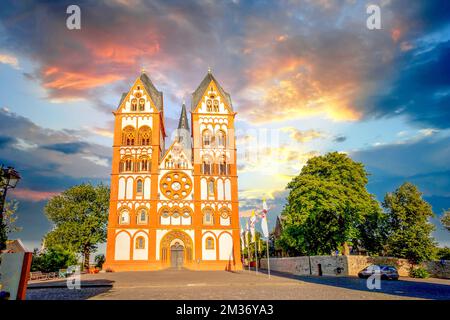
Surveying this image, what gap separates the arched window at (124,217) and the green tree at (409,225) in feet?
100.0

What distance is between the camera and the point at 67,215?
50.0 metres

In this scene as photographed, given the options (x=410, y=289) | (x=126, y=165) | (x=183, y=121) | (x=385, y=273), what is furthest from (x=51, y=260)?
(x=410, y=289)

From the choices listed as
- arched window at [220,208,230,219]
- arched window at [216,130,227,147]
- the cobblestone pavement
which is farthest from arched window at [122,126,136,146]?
the cobblestone pavement

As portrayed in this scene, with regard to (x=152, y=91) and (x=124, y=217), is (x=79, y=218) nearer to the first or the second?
(x=124, y=217)

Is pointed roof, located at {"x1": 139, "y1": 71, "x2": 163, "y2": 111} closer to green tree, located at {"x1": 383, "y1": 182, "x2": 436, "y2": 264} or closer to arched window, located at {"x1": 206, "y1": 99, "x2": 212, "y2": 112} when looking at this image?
arched window, located at {"x1": 206, "y1": 99, "x2": 212, "y2": 112}

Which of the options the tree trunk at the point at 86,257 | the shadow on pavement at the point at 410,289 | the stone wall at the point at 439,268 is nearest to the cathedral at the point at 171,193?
the tree trunk at the point at 86,257

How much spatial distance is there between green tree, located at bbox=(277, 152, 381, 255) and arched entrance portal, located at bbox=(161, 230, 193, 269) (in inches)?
537

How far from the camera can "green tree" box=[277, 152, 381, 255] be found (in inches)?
1286

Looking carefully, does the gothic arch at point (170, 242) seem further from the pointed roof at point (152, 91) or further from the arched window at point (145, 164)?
the pointed roof at point (152, 91)

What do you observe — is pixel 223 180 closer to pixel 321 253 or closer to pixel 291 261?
pixel 291 261
